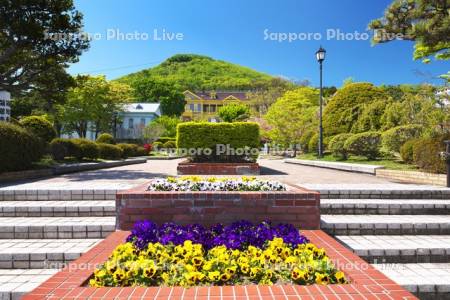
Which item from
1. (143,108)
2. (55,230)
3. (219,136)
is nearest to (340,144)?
(219,136)

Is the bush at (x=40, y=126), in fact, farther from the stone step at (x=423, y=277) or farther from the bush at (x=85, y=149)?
the stone step at (x=423, y=277)

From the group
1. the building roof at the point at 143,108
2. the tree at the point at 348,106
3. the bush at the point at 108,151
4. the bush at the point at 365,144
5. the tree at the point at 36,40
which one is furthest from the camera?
the building roof at the point at 143,108

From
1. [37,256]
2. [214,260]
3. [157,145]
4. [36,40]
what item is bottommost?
[37,256]

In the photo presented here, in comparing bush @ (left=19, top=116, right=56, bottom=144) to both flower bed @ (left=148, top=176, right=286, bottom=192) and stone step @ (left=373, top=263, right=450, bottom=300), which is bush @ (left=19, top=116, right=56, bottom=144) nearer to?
flower bed @ (left=148, top=176, right=286, bottom=192)

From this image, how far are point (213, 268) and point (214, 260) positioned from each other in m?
0.07

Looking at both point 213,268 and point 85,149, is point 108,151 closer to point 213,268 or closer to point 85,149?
point 85,149

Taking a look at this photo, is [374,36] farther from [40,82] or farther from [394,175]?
[40,82]

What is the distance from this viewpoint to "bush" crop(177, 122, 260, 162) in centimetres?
1203

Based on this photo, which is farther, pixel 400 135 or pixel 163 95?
pixel 163 95

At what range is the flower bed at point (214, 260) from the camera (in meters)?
2.69

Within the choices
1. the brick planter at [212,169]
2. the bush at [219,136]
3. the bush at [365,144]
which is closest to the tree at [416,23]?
the bush at [219,136]

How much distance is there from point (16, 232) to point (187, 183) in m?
2.62

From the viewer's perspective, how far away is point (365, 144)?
600 inches

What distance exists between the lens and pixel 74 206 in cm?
531
